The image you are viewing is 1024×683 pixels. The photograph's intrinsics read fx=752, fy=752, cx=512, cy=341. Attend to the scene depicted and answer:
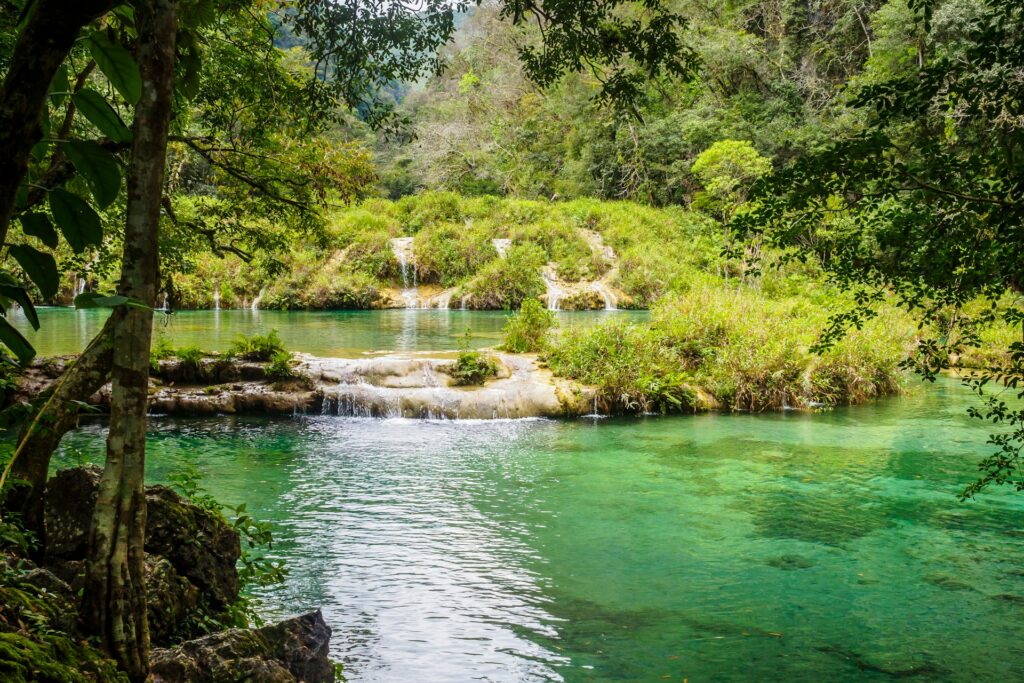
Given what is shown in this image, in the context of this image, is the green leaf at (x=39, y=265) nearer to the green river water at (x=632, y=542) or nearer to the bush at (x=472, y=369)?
the green river water at (x=632, y=542)

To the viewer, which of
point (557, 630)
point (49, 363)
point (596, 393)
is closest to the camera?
point (557, 630)

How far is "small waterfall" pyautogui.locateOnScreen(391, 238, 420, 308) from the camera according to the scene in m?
27.4

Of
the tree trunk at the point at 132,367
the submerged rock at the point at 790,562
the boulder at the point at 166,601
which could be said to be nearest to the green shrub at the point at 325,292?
the submerged rock at the point at 790,562

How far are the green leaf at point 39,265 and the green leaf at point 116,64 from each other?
0.28 meters

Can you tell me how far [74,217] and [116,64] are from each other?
0.26 m

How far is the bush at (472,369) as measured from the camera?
13.2 metres

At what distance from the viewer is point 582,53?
625 cm

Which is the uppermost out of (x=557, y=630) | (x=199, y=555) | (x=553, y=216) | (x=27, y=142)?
(x=553, y=216)

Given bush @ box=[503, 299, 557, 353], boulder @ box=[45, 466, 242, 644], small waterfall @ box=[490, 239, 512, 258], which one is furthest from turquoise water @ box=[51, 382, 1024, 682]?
small waterfall @ box=[490, 239, 512, 258]

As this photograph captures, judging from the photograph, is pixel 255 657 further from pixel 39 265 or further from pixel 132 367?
pixel 39 265

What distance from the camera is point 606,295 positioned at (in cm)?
2638

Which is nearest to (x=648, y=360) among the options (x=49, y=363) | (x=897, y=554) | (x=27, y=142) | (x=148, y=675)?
(x=897, y=554)

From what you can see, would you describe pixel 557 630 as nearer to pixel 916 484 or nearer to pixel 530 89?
pixel 916 484

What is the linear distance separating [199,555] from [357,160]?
5282 mm
